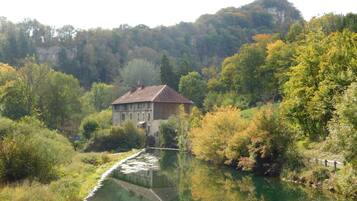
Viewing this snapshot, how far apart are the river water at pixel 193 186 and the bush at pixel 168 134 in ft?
76.3

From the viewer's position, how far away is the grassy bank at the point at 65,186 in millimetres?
20000

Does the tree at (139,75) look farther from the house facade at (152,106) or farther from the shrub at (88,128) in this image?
the shrub at (88,128)

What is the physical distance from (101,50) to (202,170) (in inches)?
4032

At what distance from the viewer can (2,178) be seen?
25109mm

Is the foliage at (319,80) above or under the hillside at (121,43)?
under

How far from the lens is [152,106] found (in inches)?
2992

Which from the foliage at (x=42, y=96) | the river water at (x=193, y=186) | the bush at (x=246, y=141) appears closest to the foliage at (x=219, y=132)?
the bush at (x=246, y=141)

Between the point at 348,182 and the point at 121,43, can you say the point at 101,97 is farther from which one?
the point at 348,182

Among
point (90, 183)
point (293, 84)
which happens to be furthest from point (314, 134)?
point (90, 183)

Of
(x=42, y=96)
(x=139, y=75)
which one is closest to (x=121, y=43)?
(x=139, y=75)

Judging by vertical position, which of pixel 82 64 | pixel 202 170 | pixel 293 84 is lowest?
pixel 202 170

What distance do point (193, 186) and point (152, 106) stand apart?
45.0 metres

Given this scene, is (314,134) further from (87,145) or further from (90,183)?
(87,145)

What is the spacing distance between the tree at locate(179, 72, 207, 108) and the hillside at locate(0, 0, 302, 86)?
22.2m
